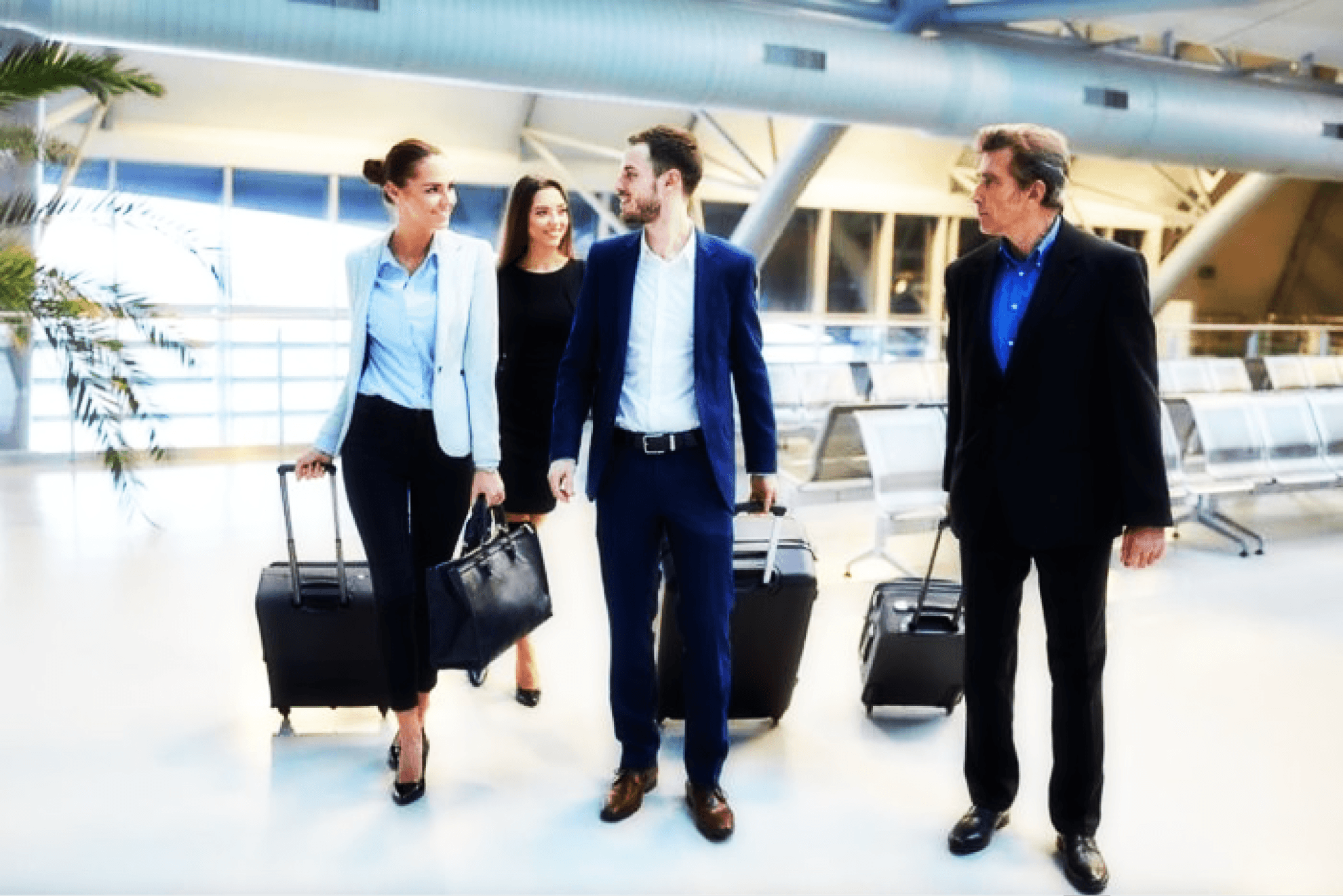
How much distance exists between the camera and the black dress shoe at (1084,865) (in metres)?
3.01

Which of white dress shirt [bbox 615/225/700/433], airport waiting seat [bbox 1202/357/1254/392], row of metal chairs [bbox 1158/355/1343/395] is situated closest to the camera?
white dress shirt [bbox 615/225/700/433]

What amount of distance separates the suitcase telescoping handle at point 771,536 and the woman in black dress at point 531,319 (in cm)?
79

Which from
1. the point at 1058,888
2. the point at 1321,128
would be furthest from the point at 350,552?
the point at 1321,128

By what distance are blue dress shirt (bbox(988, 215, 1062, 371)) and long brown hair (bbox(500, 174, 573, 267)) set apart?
1.55 metres

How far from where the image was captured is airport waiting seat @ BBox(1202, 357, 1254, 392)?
10883 millimetres

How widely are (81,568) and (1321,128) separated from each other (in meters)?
11.2

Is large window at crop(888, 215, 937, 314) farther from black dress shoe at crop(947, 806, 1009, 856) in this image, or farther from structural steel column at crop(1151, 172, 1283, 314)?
black dress shoe at crop(947, 806, 1009, 856)

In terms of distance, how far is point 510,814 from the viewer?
338 centimetres

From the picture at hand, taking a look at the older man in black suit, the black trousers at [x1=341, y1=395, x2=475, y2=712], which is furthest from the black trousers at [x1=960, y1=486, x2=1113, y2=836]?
the black trousers at [x1=341, y1=395, x2=475, y2=712]

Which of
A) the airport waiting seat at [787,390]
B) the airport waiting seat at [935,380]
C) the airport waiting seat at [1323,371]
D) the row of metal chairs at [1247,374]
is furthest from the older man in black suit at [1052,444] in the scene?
the airport waiting seat at [1323,371]

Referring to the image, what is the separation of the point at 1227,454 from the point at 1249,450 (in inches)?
8.7

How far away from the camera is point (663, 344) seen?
312 centimetres

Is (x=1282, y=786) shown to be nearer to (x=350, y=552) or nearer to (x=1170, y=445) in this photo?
(x=1170, y=445)

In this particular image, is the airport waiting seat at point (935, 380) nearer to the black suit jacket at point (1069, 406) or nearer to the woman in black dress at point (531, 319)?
the woman in black dress at point (531, 319)
